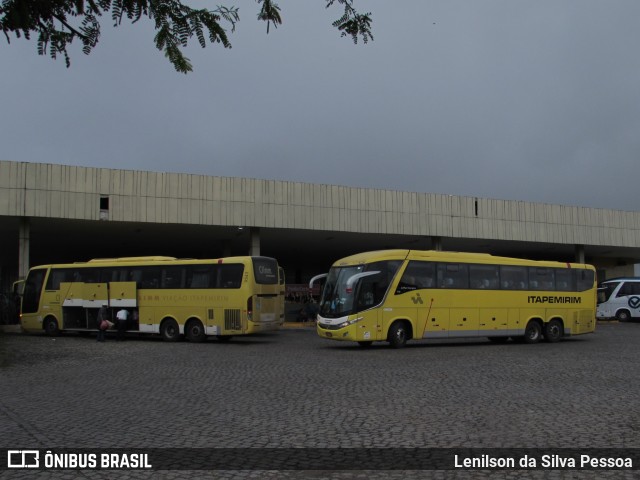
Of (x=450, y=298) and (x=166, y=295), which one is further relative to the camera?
(x=166, y=295)

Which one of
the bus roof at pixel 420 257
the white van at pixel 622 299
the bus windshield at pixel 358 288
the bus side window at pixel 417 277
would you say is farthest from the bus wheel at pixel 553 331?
the white van at pixel 622 299

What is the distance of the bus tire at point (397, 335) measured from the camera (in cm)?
1991

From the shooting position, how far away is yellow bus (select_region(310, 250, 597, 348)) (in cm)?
1972

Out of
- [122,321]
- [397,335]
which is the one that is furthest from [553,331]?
[122,321]

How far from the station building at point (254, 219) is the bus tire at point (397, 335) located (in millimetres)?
13765

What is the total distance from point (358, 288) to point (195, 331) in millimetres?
6602

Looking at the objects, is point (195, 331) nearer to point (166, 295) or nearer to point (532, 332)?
point (166, 295)

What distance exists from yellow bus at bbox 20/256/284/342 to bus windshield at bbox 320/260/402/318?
3.15m

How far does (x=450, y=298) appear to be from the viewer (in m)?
21.2

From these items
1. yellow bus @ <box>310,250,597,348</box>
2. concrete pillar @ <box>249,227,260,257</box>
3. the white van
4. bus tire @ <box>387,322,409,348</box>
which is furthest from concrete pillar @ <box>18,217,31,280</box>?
the white van

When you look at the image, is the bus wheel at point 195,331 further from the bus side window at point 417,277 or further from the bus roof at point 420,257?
the bus side window at point 417,277

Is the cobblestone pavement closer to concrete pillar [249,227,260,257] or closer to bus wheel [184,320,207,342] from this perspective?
bus wheel [184,320,207,342]

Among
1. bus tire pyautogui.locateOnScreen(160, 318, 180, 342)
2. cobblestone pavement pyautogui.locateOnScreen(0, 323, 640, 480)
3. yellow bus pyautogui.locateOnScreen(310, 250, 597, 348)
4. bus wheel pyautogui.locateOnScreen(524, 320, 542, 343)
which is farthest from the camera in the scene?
bus tire pyautogui.locateOnScreen(160, 318, 180, 342)

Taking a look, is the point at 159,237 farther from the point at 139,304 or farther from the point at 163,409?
the point at 163,409
